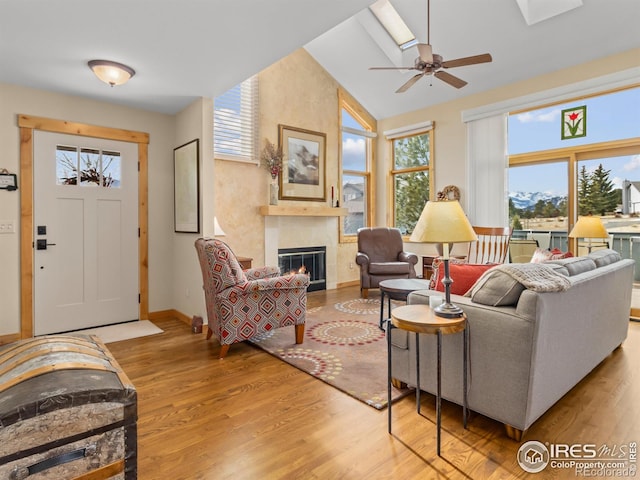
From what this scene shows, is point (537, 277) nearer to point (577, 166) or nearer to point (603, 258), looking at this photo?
point (603, 258)

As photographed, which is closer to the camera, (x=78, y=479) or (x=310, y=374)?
(x=78, y=479)

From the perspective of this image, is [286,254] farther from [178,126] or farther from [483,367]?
[483,367]

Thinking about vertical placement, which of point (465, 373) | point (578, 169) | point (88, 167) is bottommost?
point (465, 373)

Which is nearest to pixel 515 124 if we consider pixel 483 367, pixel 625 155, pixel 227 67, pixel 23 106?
pixel 625 155

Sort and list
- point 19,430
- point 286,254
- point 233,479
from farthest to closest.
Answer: point 286,254, point 233,479, point 19,430

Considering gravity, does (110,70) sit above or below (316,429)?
above

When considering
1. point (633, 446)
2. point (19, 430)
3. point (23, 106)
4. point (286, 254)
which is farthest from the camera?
point (286, 254)

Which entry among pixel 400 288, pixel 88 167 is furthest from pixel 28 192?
pixel 400 288

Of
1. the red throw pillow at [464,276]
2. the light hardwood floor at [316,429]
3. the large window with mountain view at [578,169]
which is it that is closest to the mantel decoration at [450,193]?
the large window with mountain view at [578,169]

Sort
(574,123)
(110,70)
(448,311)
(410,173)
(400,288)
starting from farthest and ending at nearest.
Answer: (410,173), (574,123), (400,288), (110,70), (448,311)

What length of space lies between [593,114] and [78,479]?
5.88m

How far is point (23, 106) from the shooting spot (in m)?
3.53

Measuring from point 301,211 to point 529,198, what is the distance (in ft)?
10.7

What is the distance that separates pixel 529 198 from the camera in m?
5.23
